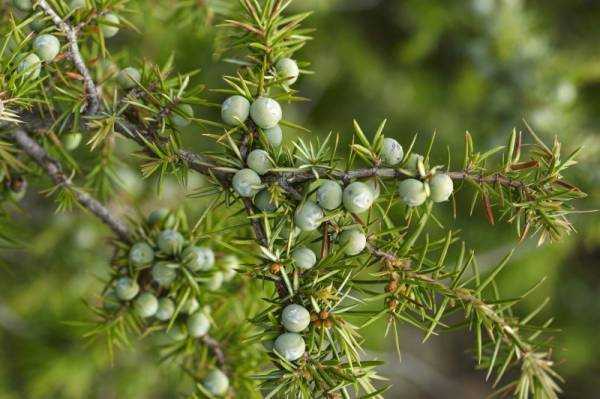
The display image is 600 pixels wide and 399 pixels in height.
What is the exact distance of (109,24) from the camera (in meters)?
0.52

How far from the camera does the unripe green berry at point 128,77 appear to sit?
52 cm

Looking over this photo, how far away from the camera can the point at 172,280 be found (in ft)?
1.82

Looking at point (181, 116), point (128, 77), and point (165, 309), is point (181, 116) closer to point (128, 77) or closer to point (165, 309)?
point (128, 77)

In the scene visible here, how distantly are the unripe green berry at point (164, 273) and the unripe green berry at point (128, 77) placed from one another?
16cm

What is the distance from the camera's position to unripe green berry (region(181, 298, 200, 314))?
56 cm

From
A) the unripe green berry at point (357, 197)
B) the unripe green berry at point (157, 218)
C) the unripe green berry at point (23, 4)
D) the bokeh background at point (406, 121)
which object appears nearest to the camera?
the unripe green berry at point (357, 197)

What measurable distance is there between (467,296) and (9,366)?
101 cm

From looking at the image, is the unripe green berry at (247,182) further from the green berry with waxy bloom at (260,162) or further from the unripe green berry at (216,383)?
the unripe green berry at (216,383)

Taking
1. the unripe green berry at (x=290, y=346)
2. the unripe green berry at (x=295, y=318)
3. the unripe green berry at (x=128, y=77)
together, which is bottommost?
the unripe green berry at (x=290, y=346)

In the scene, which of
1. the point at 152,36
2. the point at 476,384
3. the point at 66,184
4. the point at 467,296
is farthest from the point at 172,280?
the point at 476,384

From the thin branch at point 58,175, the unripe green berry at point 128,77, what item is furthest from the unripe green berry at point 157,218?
the unripe green berry at point 128,77

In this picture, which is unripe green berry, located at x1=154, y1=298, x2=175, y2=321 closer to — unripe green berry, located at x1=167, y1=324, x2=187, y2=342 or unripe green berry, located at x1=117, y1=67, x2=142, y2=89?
unripe green berry, located at x1=167, y1=324, x2=187, y2=342

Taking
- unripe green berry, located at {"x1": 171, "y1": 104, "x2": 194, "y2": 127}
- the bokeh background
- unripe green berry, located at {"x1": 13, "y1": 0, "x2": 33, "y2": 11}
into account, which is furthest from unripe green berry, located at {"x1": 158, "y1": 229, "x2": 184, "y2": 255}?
the bokeh background

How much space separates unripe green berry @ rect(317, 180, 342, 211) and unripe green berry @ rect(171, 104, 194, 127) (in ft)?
0.45
